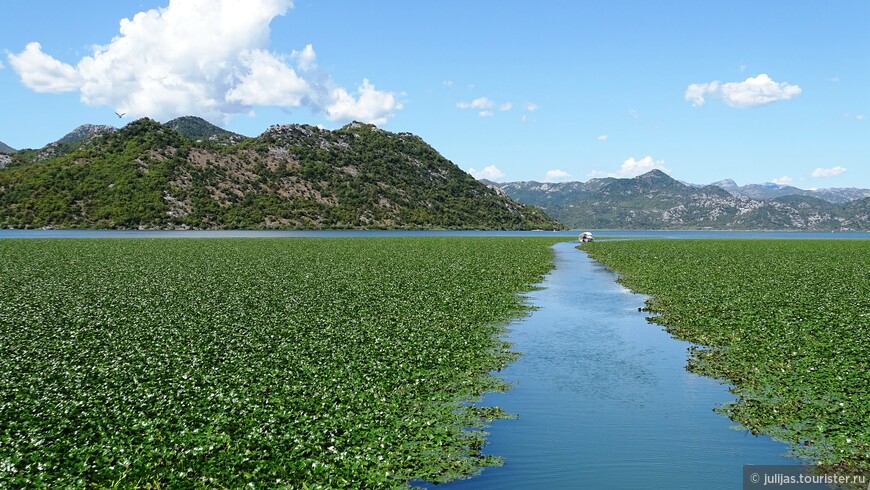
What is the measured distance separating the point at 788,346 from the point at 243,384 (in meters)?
22.0

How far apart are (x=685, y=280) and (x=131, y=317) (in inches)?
1638

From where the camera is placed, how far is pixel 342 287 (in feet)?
139

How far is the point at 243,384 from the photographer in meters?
18.7

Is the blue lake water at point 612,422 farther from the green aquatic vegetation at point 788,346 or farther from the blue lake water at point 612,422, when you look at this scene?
the green aquatic vegetation at point 788,346

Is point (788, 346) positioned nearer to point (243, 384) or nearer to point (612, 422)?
point (612, 422)

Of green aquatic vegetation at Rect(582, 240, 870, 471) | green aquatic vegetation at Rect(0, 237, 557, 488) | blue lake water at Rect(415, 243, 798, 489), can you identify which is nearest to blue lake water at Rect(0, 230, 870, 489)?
blue lake water at Rect(415, 243, 798, 489)

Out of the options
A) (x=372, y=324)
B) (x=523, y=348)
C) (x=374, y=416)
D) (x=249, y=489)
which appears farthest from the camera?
(x=372, y=324)

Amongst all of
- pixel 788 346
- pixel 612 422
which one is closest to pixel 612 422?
pixel 612 422

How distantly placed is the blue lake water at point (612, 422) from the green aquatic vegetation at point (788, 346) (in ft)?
3.25

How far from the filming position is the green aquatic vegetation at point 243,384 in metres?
12.9

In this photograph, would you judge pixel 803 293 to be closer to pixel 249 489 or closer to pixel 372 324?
pixel 372 324

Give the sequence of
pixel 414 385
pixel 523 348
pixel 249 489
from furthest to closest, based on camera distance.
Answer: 1. pixel 523 348
2. pixel 414 385
3. pixel 249 489

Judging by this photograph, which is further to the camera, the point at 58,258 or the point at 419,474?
the point at 58,258

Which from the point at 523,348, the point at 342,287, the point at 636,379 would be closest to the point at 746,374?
the point at 636,379
